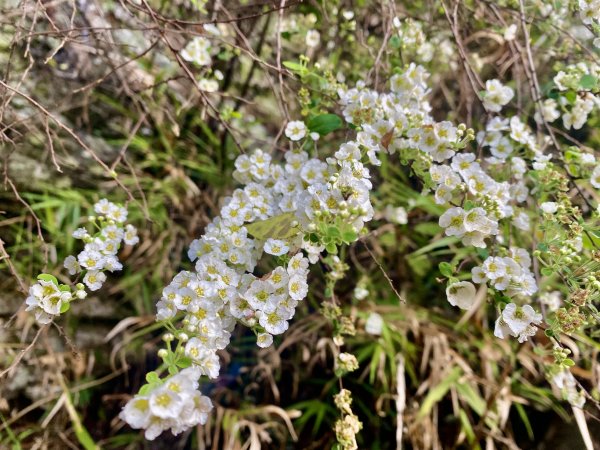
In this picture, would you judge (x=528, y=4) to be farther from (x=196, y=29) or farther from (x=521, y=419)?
(x=521, y=419)

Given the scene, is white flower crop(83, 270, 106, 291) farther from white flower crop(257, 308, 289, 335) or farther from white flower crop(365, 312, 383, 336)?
white flower crop(365, 312, 383, 336)

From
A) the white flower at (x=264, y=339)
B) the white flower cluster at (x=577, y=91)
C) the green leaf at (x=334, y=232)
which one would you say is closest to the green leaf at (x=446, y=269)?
the green leaf at (x=334, y=232)

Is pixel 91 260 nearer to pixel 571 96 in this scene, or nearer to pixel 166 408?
pixel 166 408

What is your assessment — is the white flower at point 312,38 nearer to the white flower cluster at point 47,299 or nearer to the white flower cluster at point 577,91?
the white flower cluster at point 577,91

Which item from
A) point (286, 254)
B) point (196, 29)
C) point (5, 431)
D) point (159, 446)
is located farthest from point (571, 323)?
point (5, 431)

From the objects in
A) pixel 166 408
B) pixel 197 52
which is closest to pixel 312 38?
pixel 197 52

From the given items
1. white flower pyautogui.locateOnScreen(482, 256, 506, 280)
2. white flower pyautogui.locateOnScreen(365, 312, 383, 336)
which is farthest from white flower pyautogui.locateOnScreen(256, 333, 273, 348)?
white flower pyautogui.locateOnScreen(365, 312, 383, 336)
